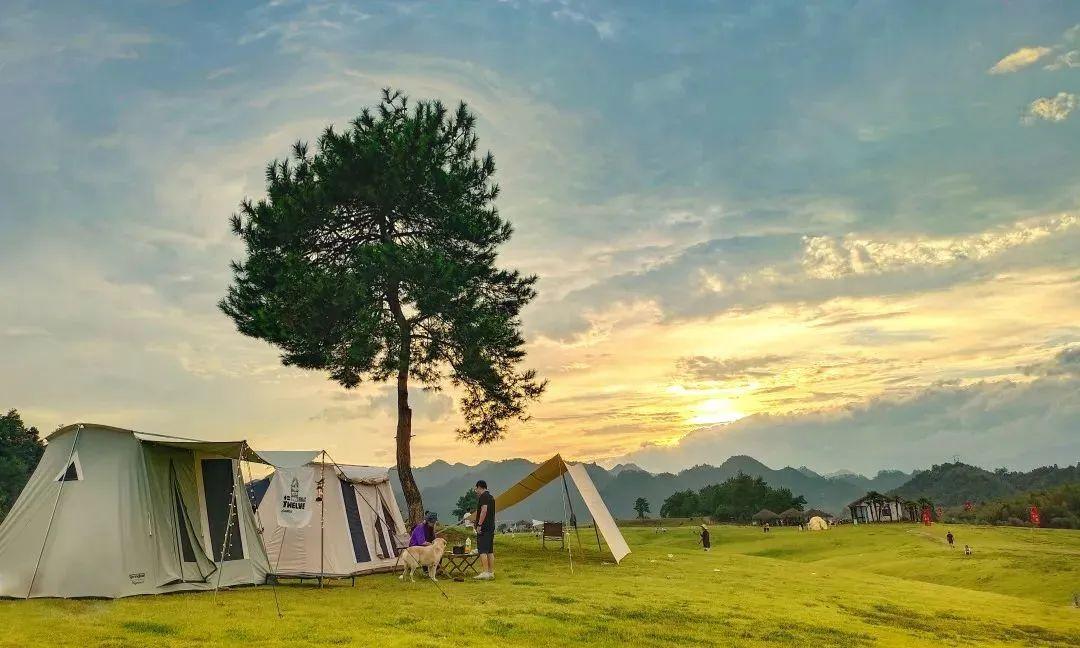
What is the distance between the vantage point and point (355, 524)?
59.6ft

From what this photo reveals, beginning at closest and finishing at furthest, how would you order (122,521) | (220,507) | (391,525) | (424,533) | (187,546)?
(122,521) → (187,546) → (220,507) → (424,533) → (391,525)

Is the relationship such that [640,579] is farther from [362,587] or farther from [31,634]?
[31,634]

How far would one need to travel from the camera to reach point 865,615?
15547 millimetres

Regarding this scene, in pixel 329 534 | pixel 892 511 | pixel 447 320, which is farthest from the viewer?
pixel 892 511

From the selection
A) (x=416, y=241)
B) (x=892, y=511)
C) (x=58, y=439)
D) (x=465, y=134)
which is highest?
(x=465, y=134)

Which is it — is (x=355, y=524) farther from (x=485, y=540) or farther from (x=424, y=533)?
(x=485, y=540)

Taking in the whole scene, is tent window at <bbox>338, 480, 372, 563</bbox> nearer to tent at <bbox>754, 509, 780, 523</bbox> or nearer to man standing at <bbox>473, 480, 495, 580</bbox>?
man standing at <bbox>473, 480, 495, 580</bbox>

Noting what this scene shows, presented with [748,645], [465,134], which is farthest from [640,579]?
[465,134]

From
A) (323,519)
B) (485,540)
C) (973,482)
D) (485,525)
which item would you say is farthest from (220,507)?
(973,482)

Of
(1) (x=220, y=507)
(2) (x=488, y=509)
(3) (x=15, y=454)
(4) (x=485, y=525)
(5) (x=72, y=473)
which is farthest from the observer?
(3) (x=15, y=454)

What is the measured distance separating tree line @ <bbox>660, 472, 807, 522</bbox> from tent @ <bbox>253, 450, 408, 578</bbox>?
2412 inches

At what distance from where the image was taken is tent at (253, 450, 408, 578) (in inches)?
604

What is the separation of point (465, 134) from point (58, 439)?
16.1m

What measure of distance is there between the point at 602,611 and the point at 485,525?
392 centimetres
